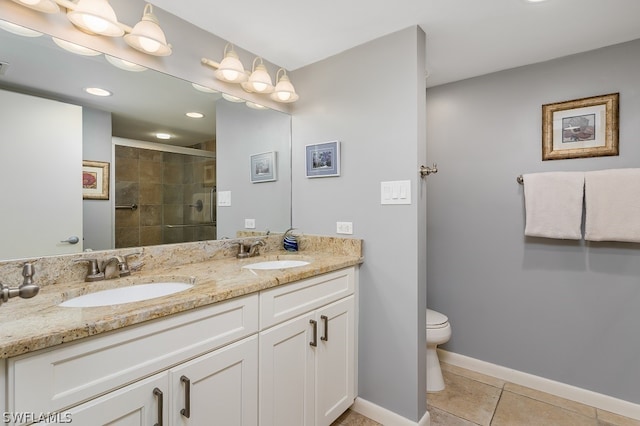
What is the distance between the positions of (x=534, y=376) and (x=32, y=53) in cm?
324

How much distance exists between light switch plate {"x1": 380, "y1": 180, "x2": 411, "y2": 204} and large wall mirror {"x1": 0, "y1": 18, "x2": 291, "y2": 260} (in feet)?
2.83

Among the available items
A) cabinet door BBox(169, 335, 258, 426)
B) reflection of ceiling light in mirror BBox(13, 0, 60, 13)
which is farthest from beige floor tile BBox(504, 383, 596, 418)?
reflection of ceiling light in mirror BBox(13, 0, 60, 13)

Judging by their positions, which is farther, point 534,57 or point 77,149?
point 534,57

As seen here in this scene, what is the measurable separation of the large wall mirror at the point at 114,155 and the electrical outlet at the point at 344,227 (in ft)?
1.84

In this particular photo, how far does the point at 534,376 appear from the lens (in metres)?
2.06

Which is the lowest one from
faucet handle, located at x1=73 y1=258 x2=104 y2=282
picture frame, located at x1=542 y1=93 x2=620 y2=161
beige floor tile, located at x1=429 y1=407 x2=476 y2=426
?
beige floor tile, located at x1=429 y1=407 x2=476 y2=426

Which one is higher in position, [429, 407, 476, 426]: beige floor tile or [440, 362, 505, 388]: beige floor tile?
[440, 362, 505, 388]: beige floor tile

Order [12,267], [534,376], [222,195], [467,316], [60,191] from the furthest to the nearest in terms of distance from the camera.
→ 1. [467,316]
2. [534,376]
3. [222,195]
4. [60,191]
5. [12,267]

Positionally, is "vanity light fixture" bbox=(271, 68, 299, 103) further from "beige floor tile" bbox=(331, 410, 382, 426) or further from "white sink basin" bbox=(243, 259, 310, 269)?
"beige floor tile" bbox=(331, 410, 382, 426)

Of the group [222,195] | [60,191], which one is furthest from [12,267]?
[222,195]

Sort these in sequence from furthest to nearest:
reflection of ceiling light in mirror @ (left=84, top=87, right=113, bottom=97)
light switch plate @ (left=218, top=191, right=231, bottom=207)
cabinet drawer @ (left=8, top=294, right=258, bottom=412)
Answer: light switch plate @ (left=218, top=191, right=231, bottom=207)
reflection of ceiling light in mirror @ (left=84, top=87, right=113, bottom=97)
cabinet drawer @ (left=8, top=294, right=258, bottom=412)

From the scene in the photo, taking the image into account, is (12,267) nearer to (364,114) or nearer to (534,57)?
(364,114)

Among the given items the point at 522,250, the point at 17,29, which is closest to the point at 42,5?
the point at 17,29

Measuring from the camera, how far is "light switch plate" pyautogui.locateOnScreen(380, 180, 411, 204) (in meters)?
1.66
